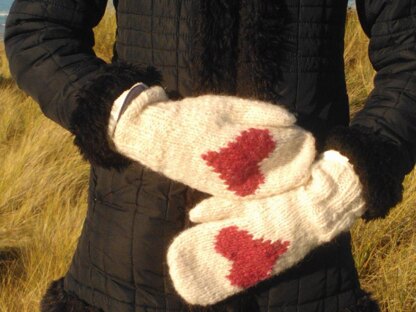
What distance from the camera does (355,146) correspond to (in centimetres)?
113

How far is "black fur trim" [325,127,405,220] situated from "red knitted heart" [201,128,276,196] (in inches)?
5.5

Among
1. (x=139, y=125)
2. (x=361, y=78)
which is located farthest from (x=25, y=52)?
(x=361, y=78)

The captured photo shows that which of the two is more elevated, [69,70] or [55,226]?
[69,70]

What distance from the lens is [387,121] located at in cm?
118

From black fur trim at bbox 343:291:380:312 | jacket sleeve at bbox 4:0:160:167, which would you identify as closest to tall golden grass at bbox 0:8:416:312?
black fur trim at bbox 343:291:380:312

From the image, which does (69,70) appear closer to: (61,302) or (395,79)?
(61,302)

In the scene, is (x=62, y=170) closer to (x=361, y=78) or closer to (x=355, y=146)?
(x=361, y=78)

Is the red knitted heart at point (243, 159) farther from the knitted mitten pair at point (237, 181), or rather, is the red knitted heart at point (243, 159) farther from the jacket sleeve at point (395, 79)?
the jacket sleeve at point (395, 79)

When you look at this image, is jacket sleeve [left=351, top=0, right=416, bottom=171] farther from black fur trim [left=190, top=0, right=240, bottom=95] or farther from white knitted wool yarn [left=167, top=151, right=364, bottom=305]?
black fur trim [left=190, top=0, right=240, bottom=95]

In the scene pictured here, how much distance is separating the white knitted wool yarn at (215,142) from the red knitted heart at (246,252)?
0.08 m

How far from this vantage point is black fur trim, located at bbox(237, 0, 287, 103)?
1170mm

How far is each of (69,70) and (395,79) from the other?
2.02ft

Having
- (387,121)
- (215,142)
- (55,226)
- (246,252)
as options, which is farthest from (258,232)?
(55,226)

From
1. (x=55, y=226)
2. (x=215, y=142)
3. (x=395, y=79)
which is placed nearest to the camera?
(x=215, y=142)
